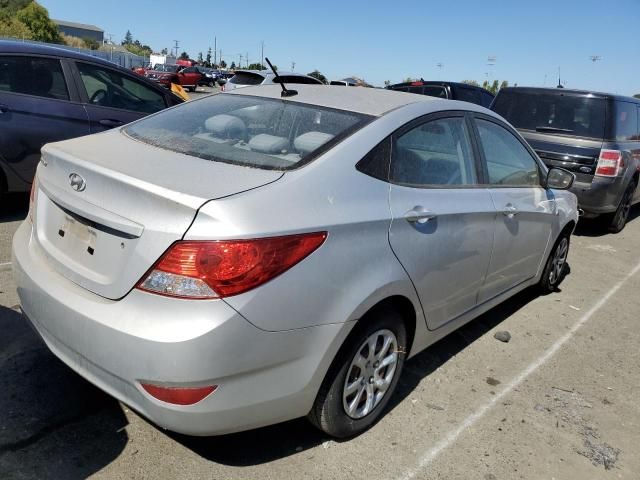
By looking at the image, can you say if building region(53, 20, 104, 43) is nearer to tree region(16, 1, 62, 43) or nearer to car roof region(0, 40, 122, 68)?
tree region(16, 1, 62, 43)

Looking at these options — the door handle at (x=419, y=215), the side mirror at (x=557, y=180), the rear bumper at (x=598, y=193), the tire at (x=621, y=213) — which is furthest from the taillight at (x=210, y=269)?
the tire at (x=621, y=213)

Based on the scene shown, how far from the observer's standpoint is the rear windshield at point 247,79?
49.9ft

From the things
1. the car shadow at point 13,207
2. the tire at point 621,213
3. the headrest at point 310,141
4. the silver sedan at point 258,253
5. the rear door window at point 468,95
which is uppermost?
the rear door window at point 468,95

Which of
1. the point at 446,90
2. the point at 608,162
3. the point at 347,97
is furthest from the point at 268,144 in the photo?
the point at 446,90

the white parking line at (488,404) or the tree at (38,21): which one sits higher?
the tree at (38,21)

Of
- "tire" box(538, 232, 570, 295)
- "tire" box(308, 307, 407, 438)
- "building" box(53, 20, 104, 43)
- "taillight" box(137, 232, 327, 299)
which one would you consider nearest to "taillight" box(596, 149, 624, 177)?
"tire" box(538, 232, 570, 295)

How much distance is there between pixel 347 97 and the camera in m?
3.23

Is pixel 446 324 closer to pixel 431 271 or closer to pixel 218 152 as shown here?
pixel 431 271

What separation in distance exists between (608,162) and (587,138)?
15.6 inches

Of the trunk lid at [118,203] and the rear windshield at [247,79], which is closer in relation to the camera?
the trunk lid at [118,203]

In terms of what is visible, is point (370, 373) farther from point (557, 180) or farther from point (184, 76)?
point (184, 76)

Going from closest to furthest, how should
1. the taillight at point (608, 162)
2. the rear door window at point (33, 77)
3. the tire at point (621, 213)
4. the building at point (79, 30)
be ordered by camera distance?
the rear door window at point (33, 77) → the taillight at point (608, 162) → the tire at point (621, 213) → the building at point (79, 30)

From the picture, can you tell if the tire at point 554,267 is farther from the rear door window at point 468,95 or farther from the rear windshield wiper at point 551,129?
the rear door window at point 468,95

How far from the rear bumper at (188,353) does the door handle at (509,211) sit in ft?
5.51
